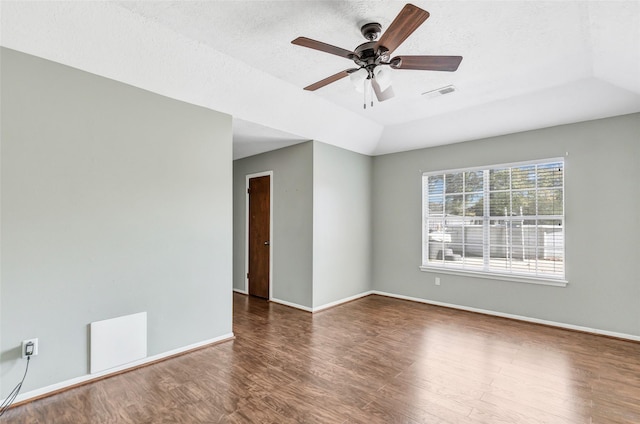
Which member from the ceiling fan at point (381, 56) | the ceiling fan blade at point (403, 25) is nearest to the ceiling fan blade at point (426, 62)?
the ceiling fan at point (381, 56)

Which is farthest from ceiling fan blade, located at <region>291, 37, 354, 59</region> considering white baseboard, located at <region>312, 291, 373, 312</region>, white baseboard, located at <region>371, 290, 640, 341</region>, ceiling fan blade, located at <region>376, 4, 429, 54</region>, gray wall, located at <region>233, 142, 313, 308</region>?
white baseboard, located at <region>371, 290, 640, 341</region>

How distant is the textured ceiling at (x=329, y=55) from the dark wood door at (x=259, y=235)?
4.56ft

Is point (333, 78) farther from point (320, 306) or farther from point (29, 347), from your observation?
point (320, 306)

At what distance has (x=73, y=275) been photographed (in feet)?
8.36

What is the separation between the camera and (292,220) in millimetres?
4949

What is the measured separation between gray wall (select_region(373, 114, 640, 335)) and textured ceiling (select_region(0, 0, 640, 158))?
25 centimetres

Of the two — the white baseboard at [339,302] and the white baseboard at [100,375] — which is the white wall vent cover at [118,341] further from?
the white baseboard at [339,302]

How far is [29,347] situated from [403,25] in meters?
3.36

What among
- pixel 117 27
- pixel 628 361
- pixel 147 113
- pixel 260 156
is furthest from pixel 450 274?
pixel 117 27

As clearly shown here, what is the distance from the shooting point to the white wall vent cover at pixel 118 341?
262cm

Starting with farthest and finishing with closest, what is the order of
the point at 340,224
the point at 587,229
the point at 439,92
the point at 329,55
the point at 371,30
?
the point at 340,224
the point at 587,229
the point at 439,92
the point at 329,55
the point at 371,30

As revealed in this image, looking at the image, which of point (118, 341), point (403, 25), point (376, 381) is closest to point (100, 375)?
point (118, 341)

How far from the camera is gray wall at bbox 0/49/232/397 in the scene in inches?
91.4

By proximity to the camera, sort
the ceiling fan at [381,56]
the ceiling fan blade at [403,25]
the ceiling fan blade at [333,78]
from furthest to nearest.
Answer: the ceiling fan blade at [333,78], the ceiling fan at [381,56], the ceiling fan blade at [403,25]
